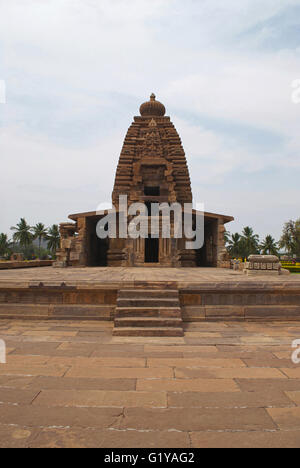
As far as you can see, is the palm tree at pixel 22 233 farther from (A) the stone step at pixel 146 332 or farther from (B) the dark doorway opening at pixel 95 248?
(A) the stone step at pixel 146 332

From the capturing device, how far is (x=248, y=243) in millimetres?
48750

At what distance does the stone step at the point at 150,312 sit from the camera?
5859 mm

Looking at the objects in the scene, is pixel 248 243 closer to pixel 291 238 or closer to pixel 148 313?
pixel 291 238

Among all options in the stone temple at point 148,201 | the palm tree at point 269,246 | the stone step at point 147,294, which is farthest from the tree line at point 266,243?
the stone step at point 147,294

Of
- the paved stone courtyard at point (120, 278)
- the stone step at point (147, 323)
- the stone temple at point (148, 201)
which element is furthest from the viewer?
the stone temple at point (148, 201)

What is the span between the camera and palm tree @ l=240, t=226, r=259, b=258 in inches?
1914

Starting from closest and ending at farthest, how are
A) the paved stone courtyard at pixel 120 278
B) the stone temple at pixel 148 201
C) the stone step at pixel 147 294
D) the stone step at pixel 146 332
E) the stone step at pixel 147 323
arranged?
the stone step at pixel 146 332 → the stone step at pixel 147 323 → the stone step at pixel 147 294 → the paved stone courtyard at pixel 120 278 → the stone temple at pixel 148 201

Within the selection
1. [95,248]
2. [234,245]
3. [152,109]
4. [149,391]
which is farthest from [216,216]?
[234,245]

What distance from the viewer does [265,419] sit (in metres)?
2.73

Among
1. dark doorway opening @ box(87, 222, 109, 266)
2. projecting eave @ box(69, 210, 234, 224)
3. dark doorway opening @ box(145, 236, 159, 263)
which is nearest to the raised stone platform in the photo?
projecting eave @ box(69, 210, 234, 224)

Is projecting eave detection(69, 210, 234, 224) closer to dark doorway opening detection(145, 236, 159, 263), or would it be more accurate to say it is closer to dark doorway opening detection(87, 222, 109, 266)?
dark doorway opening detection(87, 222, 109, 266)

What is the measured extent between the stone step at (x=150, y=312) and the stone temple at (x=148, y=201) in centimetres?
1122

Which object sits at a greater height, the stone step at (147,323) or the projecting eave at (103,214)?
the projecting eave at (103,214)
